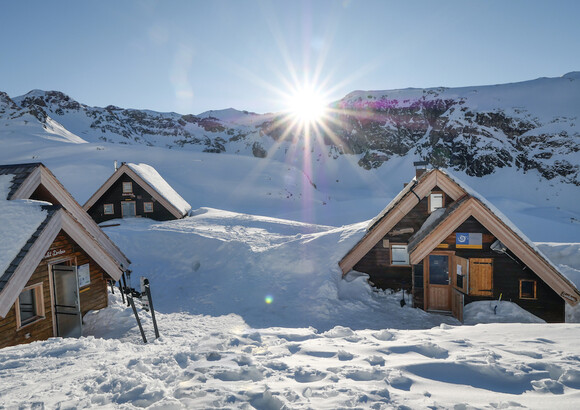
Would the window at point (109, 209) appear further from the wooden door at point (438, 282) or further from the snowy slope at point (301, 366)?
the wooden door at point (438, 282)

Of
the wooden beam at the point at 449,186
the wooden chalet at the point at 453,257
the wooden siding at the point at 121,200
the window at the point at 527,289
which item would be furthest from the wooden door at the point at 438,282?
the wooden siding at the point at 121,200

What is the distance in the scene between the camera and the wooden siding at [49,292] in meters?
7.00

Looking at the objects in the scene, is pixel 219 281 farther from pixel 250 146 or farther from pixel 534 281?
pixel 250 146

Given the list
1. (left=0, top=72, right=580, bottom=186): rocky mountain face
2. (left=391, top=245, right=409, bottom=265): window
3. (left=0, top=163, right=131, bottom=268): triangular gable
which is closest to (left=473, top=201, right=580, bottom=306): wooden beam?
(left=391, top=245, right=409, bottom=265): window

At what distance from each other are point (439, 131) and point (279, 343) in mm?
62973

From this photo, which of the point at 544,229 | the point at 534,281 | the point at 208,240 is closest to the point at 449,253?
the point at 534,281

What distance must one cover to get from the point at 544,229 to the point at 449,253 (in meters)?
17.1

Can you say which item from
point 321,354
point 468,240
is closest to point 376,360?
point 321,354

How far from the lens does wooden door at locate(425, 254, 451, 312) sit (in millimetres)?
10844

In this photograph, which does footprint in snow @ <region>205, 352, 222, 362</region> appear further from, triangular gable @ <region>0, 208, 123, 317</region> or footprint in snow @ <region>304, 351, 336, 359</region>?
triangular gable @ <region>0, 208, 123, 317</region>

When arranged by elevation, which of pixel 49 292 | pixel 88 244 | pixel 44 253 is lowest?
pixel 49 292

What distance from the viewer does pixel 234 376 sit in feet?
13.2

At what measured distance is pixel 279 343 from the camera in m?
5.75

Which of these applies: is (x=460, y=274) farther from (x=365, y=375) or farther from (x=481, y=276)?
(x=365, y=375)
